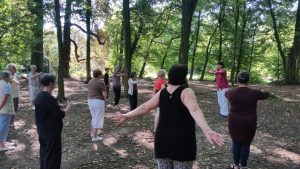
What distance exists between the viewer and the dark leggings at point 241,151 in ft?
20.9

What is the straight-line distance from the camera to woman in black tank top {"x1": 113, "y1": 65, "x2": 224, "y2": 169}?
3820 millimetres

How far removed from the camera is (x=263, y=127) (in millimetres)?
10875

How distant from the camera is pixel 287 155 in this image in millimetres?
7965

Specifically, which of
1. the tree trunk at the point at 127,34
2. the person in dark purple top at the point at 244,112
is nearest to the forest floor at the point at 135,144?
the person in dark purple top at the point at 244,112

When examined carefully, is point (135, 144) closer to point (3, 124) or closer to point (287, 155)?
point (3, 124)

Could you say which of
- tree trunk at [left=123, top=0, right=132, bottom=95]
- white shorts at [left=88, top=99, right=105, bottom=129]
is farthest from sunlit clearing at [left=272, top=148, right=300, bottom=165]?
tree trunk at [left=123, top=0, right=132, bottom=95]

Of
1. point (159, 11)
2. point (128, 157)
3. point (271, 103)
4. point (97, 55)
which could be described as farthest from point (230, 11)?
point (128, 157)

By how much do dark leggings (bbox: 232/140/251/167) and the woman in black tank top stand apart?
9.05 feet

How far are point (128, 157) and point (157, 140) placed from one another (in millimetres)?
4167

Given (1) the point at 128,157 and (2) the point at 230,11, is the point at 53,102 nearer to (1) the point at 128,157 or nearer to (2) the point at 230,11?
(1) the point at 128,157

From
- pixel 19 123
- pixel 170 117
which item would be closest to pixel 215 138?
pixel 170 117

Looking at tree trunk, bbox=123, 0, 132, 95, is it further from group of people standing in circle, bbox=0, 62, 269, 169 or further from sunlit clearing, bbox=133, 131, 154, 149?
sunlit clearing, bbox=133, 131, 154, 149

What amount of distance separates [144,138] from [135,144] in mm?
620

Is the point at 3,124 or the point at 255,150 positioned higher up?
the point at 3,124
